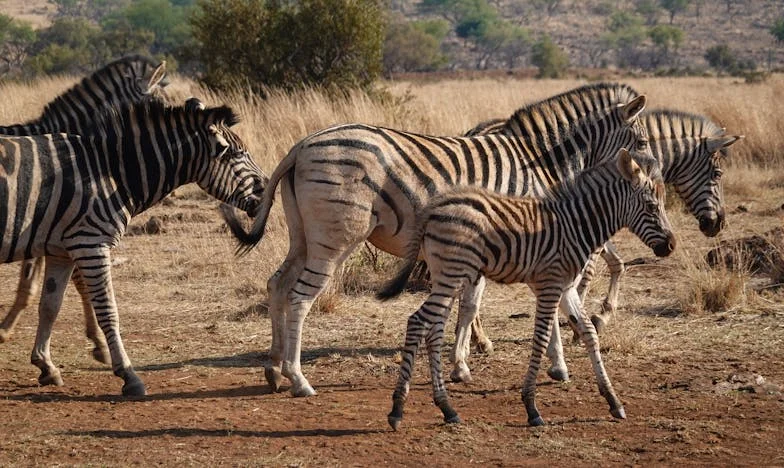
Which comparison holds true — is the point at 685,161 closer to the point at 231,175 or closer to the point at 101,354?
the point at 231,175

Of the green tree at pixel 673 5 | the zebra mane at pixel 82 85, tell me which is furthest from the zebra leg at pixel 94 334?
the green tree at pixel 673 5

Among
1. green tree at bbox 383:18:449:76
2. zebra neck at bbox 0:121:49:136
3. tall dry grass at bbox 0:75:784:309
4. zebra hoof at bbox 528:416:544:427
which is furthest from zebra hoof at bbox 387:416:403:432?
green tree at bbox 383:18:449:76

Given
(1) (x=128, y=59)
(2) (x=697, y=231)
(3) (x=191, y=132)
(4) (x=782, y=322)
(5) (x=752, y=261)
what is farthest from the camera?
(2) (x=697, y=231)

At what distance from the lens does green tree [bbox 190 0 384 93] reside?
18.2 m

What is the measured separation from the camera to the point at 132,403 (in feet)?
22.6

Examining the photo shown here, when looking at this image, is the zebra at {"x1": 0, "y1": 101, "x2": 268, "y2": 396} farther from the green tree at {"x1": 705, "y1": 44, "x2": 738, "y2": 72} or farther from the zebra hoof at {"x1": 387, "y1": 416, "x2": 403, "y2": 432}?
the green tree at {"x1": 705, "y1": 44, "x2": 738, "y2": 72}

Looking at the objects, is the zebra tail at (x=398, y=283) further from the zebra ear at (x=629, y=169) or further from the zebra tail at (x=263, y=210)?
the zebra ear at (x=629, y=169)

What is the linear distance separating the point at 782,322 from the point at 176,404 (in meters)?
4.84

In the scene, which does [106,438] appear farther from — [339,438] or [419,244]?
[419,244]

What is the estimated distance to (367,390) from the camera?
726 centimetres

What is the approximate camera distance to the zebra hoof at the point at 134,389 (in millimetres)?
7012

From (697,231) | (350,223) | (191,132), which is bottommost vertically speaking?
(697,231)

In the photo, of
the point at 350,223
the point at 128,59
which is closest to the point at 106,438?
the point at 350,223

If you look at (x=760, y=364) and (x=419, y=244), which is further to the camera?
(x=760, y=364)
